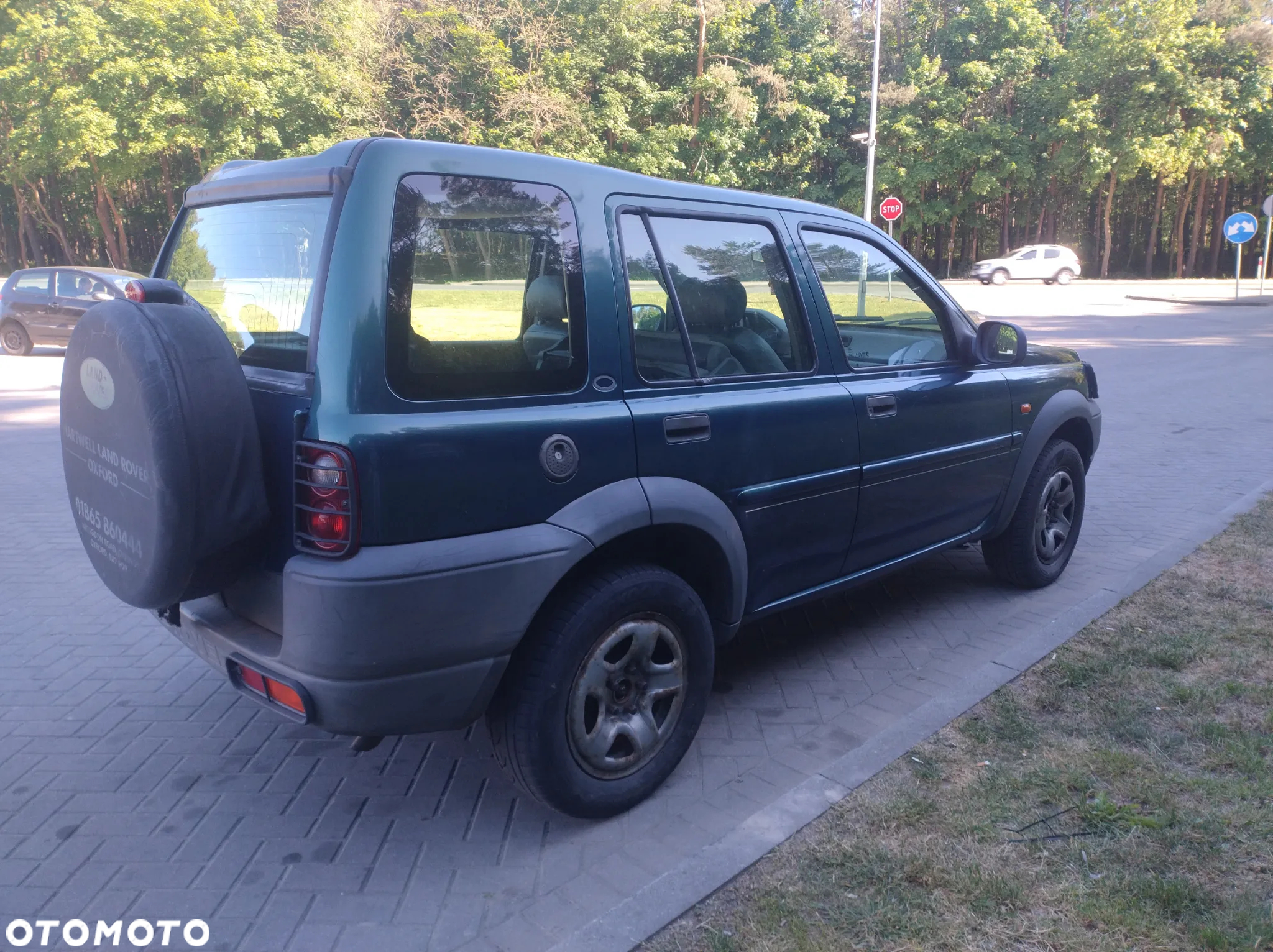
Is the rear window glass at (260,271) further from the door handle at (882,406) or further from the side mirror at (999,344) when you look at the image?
the side mirror at (999,344)

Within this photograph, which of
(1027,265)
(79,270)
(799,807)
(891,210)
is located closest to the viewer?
(799,807)

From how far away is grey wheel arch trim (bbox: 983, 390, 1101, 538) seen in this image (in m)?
4.77

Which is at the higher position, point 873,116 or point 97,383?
point 873,116

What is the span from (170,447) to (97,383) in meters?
0.43

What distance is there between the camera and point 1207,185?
41.1 meters

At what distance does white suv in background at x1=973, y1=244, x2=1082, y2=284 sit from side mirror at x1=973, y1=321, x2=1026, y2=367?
35261 mm

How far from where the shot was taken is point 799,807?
312 cm

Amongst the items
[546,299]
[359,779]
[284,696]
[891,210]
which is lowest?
[359,779]

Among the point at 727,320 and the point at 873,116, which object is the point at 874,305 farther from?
the point at 873,116

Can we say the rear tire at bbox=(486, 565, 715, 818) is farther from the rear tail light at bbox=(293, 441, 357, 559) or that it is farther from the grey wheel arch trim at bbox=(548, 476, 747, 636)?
the rear tail light at bbox=(293, 441, 357, 559)

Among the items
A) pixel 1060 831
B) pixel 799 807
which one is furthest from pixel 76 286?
pixel 1060 831

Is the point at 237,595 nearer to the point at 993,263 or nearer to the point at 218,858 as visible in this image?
the point at 218,858

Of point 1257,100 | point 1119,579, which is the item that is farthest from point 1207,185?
point 1119,579

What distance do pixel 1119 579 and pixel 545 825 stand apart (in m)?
3.69
